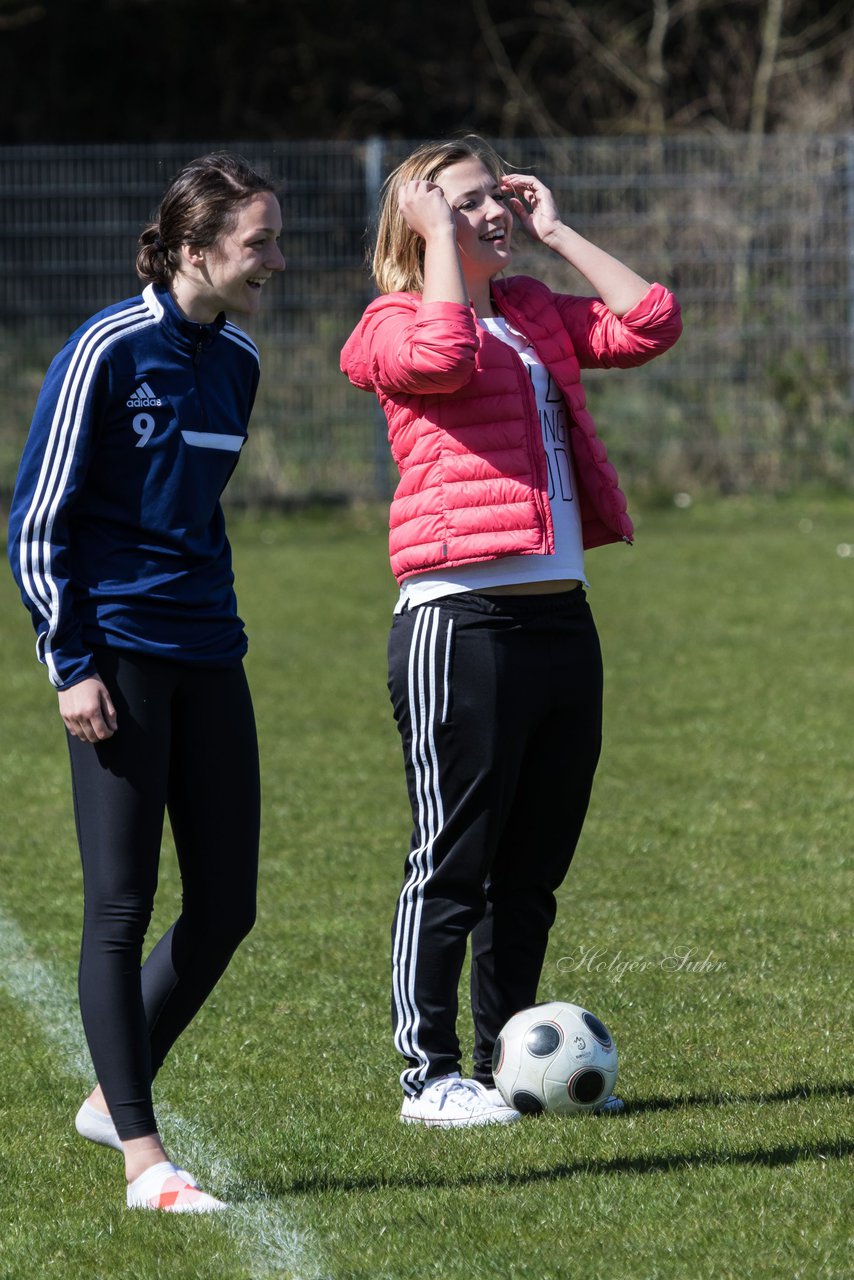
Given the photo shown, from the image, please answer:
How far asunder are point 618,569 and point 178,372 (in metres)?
9.24

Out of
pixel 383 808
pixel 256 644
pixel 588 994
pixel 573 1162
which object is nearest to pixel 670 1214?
pixel 573 1162

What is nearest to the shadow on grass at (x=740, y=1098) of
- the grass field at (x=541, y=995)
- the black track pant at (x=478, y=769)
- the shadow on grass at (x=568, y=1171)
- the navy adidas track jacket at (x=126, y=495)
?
the grass field at (x=541, y=995)

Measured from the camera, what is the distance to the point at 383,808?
275 inches

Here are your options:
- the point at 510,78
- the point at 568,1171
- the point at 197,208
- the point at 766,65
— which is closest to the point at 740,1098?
the point at 568,1171

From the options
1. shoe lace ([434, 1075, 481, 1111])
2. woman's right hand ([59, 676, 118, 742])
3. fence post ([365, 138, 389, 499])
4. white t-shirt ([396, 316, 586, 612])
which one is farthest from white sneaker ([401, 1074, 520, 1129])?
fence post ([365, 138, 389, 499])

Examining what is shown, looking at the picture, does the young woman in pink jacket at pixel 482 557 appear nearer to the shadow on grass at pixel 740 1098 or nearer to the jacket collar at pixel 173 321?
the shadow on grass at pixel 740 1098

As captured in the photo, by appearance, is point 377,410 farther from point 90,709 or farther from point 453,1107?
point 90,709

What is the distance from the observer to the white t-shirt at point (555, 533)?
3.81m

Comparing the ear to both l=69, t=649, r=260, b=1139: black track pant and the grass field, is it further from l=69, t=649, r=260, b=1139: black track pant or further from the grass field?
the grass field

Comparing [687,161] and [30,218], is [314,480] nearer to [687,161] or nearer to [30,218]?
[30,218]

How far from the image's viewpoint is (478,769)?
3791 millimetres

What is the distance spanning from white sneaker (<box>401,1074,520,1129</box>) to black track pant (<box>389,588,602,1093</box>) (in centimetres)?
3

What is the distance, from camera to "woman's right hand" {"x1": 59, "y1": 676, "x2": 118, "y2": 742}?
3.30 m

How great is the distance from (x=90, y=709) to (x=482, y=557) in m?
0.90
